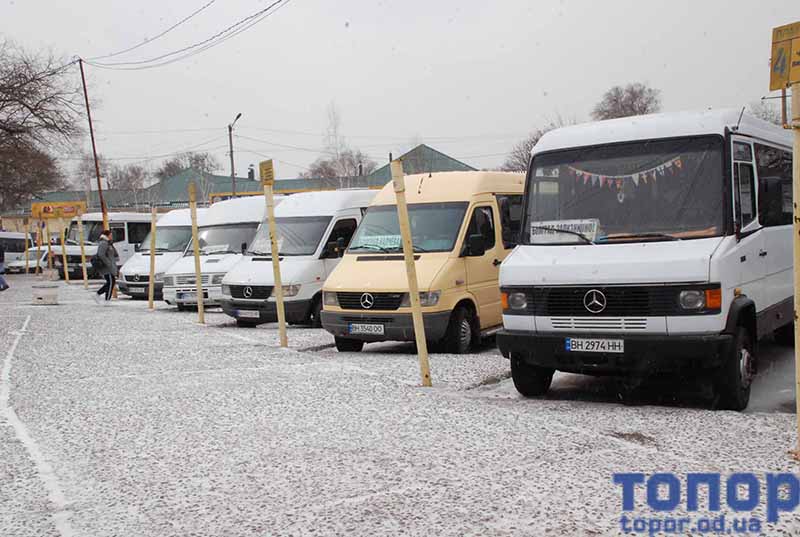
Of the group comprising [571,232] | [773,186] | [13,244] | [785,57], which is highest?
[785,57]

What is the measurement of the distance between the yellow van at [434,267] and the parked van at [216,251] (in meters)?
7.20

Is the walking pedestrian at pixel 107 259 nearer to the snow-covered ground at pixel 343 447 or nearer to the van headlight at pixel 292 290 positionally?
the van headlight at pixel 292 290

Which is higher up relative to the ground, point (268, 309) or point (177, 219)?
point (177, 219)

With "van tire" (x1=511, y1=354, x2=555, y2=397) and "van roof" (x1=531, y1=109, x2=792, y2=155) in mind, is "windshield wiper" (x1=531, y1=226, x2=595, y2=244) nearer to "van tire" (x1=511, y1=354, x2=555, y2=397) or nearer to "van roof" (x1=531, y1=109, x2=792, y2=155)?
"van roof" (x1=531, y1=109, x2=792, y2=155)

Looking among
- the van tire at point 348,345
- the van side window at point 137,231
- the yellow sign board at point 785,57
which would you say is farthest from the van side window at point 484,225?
the van side window at point 137,231

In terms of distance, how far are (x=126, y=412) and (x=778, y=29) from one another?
5.89 m

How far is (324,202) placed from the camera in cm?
1591

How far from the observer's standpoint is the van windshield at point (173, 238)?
23.6 m

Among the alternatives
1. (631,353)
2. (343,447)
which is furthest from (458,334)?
(343,447)

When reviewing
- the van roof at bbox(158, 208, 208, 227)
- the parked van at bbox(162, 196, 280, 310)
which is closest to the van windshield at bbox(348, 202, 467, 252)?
the parked van at bbox(162, 196, 280, 310)

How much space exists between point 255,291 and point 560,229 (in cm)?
843

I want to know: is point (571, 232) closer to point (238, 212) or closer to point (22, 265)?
point (238, 212)

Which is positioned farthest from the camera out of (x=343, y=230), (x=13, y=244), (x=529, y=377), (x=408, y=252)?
(x=13, y=244)

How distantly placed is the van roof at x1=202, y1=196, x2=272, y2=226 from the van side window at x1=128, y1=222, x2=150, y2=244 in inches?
645
